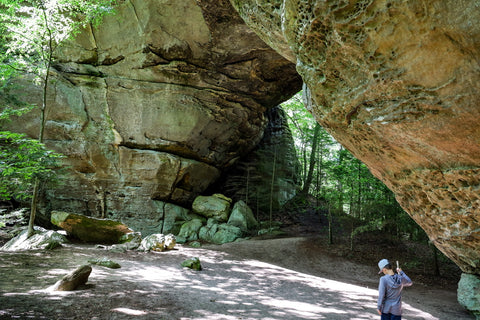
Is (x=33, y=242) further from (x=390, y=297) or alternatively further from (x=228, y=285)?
(x=390, y=297)

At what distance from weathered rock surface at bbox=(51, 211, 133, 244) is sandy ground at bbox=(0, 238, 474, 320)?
1390mm

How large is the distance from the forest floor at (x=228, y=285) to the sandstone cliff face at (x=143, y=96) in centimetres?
527

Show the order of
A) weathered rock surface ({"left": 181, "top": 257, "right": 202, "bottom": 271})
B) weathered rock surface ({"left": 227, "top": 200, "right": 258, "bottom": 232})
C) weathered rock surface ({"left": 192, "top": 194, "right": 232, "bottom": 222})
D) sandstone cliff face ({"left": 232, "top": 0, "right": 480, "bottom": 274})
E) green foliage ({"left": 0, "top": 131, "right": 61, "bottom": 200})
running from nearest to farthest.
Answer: sandstone cliff face ({"left": 232, "top": 0, "right": 480, "bottom": 274})
green foliage ({"left": 0, "top": 131, "right": 61, "bottom": 200})
weathered rock surface ({"left": 181, "top": 257, "right": 202, "bottom": 271})
weathered rock surface ({"left": 227, "top": 200, "right": 258, "bottom": 232})
weathered rock surface ({"left": 192, "top": 194, "right": 232, "bottom": 222})

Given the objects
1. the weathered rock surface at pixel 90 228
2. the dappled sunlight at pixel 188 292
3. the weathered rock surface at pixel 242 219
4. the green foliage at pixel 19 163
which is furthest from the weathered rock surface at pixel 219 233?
the green foliage at pixel 19 163

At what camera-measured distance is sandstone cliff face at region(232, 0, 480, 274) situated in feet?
11.5

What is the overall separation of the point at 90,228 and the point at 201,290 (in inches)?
276

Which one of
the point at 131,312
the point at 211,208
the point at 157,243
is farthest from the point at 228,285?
the point at 211,208

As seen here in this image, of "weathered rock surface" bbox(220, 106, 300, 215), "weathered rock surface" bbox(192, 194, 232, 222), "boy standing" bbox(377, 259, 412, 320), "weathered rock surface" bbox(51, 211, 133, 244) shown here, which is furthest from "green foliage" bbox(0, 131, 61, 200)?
"weathered rock surface" bbox(220, 106, 300, 215)

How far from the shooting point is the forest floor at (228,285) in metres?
4.42

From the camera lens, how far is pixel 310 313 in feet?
17.2

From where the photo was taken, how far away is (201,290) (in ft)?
20.2

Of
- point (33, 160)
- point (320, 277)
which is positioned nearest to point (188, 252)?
point (320, 277)

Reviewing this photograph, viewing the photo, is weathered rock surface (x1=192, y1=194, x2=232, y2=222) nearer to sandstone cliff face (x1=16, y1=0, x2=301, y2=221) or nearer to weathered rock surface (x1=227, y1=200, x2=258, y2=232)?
weathered rock surface (x1=227, y1=200, x2=258, y2=232)

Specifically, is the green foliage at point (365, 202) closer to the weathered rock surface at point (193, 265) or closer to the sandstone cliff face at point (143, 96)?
the sandstone cliff face at point (143, 96)
